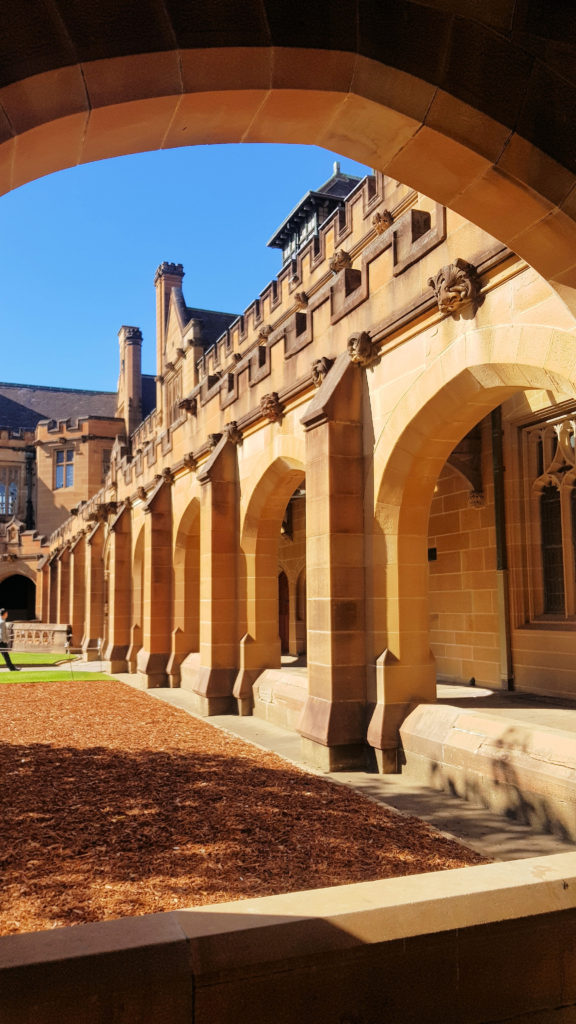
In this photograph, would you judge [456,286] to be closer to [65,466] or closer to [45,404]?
[65,466]

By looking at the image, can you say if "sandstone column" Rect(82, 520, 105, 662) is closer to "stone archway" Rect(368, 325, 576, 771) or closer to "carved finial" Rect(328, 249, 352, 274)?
"carved finial" Rect(328, 249, 352, 274)

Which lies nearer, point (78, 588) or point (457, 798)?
point (457, 798)

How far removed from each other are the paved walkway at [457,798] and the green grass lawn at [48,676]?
7.26 meters

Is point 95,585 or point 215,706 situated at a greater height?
point 95,585

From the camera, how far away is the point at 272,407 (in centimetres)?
1021

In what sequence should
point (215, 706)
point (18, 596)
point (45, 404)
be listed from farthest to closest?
1. point (45, 404)
2. point (18, 596)
3. point (215, 706)

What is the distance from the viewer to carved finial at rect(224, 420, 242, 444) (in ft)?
39.3

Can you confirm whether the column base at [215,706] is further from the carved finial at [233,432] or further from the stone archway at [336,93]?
the stone archway at [336,93]

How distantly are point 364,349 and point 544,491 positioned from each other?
3.85 meters

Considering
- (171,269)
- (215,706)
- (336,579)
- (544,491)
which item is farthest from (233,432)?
(171,269)

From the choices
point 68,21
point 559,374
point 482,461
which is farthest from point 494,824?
point 482,461

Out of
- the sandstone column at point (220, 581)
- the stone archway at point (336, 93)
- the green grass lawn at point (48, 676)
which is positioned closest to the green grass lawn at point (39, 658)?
the green grass lawn at point (48, 676)

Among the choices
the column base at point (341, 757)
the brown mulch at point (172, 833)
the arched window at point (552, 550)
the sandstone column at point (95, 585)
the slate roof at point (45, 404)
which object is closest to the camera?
the brown mulch at point (172, 833)

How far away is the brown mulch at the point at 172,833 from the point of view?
4305mm
